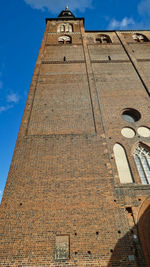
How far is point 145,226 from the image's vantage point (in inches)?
217

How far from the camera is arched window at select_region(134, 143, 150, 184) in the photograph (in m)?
6.96

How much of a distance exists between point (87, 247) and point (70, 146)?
3.64 m

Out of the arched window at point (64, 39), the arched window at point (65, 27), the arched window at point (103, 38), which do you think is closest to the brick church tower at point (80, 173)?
the arched window at point (64, 39)

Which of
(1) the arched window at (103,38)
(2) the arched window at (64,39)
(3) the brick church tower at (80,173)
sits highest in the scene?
(1) the arched window at (103,38)

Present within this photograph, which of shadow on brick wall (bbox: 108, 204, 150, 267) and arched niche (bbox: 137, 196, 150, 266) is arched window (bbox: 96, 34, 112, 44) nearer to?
arched niche (bbox: 137, 196, 150, 266)

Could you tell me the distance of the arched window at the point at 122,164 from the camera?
269 inches

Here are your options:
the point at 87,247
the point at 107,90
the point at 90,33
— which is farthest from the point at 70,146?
the point at 90,33

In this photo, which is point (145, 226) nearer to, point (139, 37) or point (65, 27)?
point (139, 37)

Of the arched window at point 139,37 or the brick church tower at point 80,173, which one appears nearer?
the brick church tower at point 80,173

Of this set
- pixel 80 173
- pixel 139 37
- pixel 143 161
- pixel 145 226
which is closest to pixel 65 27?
pixel 139 37

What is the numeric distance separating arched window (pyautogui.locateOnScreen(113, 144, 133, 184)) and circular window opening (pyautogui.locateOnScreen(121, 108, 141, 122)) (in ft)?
6.73

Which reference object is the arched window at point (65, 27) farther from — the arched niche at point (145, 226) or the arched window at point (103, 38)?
the arched niche at point (145, 226)

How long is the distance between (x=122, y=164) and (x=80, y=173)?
192 centimetres

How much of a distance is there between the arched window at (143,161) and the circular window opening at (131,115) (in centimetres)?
174
